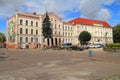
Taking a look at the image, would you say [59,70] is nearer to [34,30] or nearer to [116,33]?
[34,30]

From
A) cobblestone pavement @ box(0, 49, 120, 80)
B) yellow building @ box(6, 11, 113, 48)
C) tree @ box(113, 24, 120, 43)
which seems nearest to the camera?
cobblestone pavement @ box(0, 49, 120, 80)

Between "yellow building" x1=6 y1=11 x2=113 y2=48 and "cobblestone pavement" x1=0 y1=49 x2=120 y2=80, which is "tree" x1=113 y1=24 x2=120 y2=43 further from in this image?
"cobblestone pavement" x1=0 y1=49 x2=120 y2=80

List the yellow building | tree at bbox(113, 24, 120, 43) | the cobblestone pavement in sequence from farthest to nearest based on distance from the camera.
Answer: tree at bbox(113, 24, 120, 43), the yellow building, the cobblestone pavement

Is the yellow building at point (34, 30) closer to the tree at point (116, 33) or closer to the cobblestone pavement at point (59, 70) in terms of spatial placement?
the tree at point (116, 33)

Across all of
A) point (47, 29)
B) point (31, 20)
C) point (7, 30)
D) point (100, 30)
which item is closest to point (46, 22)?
point (47, 29)

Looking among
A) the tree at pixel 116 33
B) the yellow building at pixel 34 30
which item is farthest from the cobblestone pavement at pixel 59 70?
the tree at pixel 116 33

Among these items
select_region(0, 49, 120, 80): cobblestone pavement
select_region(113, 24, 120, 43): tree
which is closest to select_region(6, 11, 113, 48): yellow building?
select_region(113, 24, 120, 43): tree

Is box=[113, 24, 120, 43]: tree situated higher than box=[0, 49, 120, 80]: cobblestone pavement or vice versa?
box=[113, 24, 120, 43]: tree

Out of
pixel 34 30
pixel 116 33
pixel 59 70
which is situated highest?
pixel 116 33

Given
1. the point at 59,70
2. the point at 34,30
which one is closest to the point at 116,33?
the point at 34,30

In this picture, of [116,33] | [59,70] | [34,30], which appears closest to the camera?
[59,70]

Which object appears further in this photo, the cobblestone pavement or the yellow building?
the yellow building

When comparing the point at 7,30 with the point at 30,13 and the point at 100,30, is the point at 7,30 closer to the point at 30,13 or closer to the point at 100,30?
the point at 30,13

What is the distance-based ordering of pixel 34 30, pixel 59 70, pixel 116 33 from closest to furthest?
pixel 59 70
pixel 34 30
pixel 116 33
